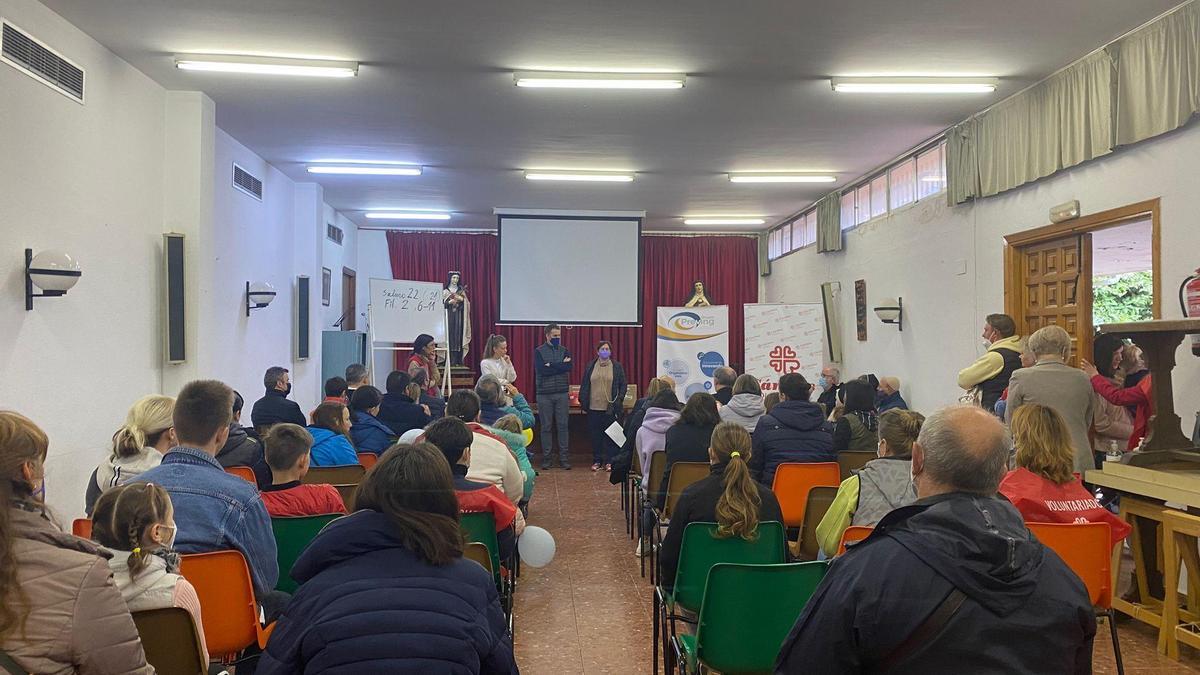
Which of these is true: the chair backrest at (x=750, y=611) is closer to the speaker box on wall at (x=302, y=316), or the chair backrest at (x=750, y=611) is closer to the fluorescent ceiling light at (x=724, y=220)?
the speaker box on wall at (x=302, y=316)

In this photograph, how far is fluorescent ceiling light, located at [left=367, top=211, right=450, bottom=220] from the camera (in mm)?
12016

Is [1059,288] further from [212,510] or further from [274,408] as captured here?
[212,510]

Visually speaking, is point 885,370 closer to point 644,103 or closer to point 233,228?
point 644,103

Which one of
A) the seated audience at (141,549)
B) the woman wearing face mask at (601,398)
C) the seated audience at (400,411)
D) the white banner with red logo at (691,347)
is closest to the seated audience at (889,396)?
the white banner with red logo at (691,347)

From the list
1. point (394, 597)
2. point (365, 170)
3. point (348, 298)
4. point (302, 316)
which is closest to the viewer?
point (394, 597)

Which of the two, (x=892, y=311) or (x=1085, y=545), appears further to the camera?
(x=892, y=311)

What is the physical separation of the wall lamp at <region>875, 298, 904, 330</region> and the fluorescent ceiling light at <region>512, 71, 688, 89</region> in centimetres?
382

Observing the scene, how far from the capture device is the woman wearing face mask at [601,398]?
923 cm

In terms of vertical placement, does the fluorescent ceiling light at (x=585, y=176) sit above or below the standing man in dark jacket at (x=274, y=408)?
above

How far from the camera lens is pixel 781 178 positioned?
9.20 meters

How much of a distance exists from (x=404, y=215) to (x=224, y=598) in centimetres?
1031

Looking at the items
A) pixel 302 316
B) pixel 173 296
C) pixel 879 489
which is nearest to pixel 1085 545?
pixel 879 489

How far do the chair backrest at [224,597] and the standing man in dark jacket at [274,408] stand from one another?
2781 millimetres

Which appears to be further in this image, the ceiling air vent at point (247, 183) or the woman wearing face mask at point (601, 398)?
the woman wearing face mask at point (601, 398)
